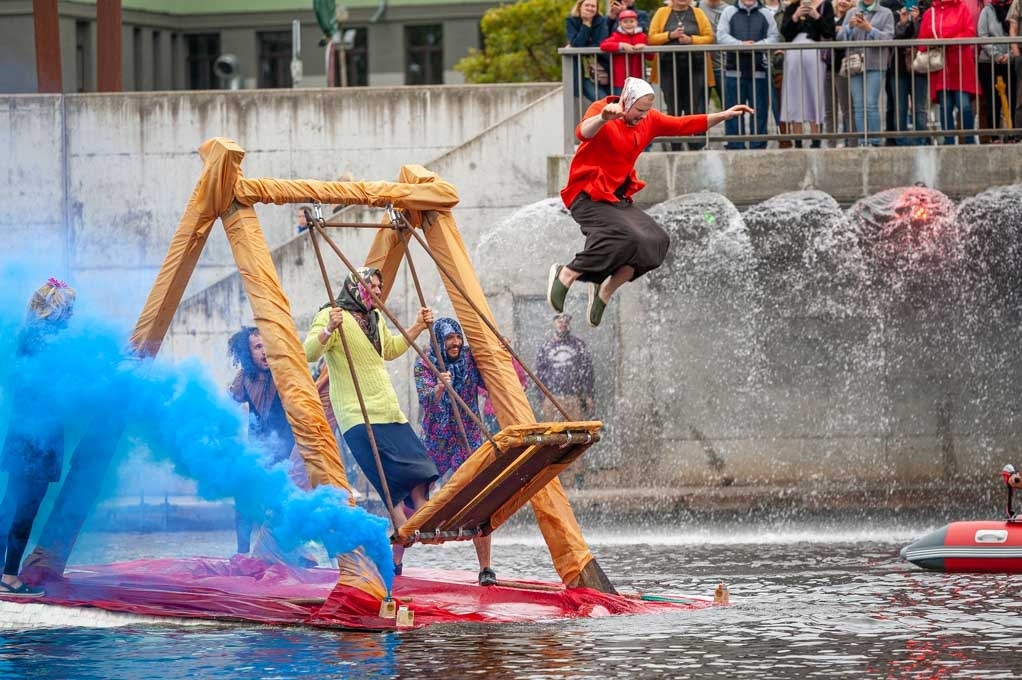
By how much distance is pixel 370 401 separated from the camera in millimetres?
12125

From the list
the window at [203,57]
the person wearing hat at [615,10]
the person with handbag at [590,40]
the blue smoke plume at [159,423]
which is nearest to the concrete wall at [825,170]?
the person with handbag at [590,40]

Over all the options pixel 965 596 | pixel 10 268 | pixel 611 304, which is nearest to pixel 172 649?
pixel 10 268

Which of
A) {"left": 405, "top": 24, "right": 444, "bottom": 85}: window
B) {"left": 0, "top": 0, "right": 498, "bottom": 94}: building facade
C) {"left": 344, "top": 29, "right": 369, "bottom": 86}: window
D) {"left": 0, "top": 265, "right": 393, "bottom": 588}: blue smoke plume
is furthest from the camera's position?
{"left": 344, "top": 29, "right": 369, "bottom": 86}: window

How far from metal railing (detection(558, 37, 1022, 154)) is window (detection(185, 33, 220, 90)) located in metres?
33.9

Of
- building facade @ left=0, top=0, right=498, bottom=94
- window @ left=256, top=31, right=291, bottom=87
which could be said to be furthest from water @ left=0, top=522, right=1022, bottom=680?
window @ left=256, top=31, right=291, bottom=87

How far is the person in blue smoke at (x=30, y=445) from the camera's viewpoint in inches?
449

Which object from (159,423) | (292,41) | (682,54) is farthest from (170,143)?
(292,41)

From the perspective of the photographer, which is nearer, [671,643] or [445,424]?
[671,643]

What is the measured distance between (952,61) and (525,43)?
20.2 m

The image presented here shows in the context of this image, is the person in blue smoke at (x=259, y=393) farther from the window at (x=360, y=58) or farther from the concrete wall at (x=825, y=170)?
the window at (x=360, y=58)

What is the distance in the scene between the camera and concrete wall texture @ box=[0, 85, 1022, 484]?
19547 millimetres

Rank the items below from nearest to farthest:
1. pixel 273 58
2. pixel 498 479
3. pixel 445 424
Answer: pixel 498 479 → pixel 445 424 → pixel 273 58

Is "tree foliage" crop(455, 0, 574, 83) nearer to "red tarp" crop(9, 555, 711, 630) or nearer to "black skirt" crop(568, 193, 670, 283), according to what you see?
"black skirt" crop(568, 193, 670, 283)

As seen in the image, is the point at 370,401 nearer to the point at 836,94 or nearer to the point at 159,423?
the point at 159,423
